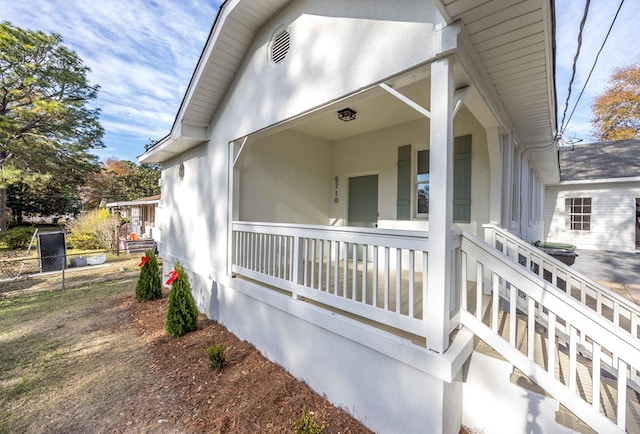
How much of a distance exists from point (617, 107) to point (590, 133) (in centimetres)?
211

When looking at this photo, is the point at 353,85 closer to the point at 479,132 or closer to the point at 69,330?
the point at 479,132

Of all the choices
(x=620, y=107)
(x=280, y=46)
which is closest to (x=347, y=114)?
(x=280, y=46)

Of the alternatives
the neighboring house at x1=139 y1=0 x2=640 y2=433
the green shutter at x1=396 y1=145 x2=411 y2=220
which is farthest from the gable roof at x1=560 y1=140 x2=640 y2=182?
the green shutter at x1=396 y1=145 x2=411 y2=220

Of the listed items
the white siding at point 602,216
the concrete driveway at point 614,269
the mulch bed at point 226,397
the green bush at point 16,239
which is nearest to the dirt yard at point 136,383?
the mulch bed at point 226,397

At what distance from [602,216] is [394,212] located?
38.4 ft

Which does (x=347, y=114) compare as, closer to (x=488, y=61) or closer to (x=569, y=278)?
(x=488, y=61)

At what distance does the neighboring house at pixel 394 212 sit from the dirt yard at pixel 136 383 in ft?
1.10

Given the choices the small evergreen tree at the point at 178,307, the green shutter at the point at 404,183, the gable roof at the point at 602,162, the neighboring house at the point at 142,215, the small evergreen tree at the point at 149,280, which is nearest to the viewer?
the small evergreen tree at the point at 178,307

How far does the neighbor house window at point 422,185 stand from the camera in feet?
16.8

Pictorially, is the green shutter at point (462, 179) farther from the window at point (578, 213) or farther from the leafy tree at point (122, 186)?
the leafy tree at point (122, 186)

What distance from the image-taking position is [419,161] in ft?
17.2

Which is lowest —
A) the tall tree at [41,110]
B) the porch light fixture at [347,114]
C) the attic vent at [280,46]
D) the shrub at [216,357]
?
the shrub at [216,357]

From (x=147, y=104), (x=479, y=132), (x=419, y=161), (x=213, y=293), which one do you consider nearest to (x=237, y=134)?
(x=213, y=293)

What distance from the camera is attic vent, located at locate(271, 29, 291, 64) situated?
12.3 feet
